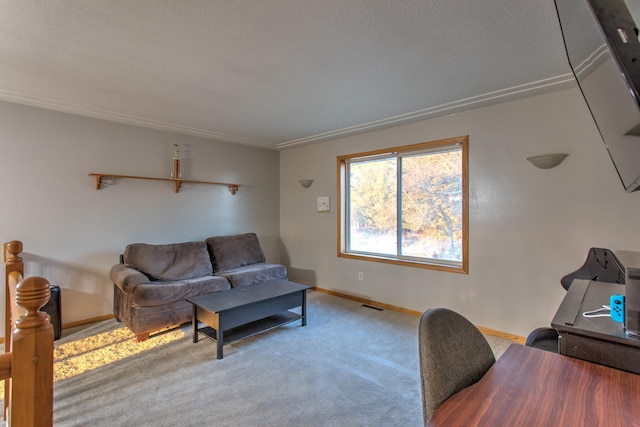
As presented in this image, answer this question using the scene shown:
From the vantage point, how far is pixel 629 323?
1.13 m

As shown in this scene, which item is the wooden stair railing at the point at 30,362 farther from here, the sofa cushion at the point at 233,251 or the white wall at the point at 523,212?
the white wall at the point at 523,212

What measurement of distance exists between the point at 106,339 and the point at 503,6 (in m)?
4.09

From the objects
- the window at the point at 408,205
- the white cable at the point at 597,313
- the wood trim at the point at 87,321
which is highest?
the window at the point at 408,205

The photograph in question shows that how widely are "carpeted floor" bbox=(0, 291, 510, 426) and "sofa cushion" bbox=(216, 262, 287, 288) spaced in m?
0.72

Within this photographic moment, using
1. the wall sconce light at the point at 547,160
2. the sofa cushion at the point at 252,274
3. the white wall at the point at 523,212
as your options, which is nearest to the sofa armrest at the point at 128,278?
the sofa cushion at the point at 252,274

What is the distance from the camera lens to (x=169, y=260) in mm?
3691

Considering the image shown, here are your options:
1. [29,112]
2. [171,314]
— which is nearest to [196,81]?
[29,112]

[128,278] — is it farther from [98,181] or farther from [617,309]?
[617,309]

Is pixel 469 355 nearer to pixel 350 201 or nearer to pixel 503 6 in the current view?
pixel 503 6

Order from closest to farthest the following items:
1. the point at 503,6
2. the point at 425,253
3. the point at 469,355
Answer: the point at 469,355 < the point at 503,6 < the point at 425,253

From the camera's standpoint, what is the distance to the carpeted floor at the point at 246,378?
1939 millimetres

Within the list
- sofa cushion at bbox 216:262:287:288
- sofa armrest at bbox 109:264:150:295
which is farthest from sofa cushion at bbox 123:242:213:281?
sofa cushion at bbox 216:262:287:288

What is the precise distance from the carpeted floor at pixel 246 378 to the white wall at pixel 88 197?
2.25 feet

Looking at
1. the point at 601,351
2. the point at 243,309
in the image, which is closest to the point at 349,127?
the point at 243,309
